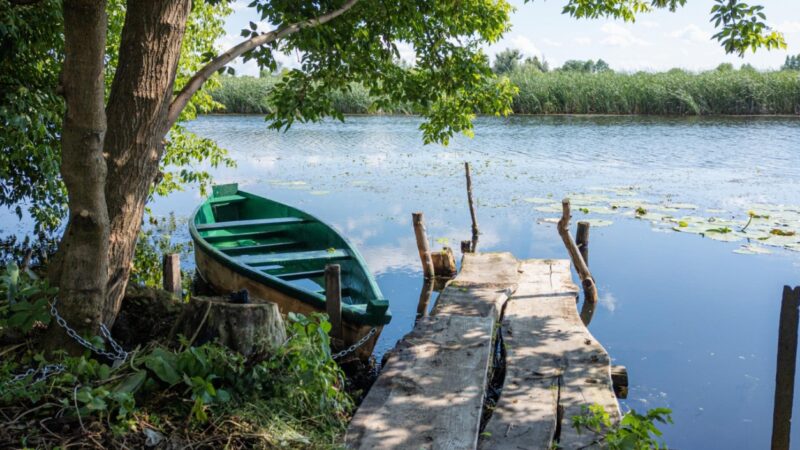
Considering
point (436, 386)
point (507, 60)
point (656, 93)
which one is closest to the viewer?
point (436, 386)

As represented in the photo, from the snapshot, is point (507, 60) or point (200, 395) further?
point (507, 60)

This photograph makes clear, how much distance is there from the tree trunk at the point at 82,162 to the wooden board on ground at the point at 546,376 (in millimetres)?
2934

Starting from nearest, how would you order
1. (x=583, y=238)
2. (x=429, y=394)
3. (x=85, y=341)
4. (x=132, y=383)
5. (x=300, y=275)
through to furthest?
(x=132, y=383) < (x=85, y=341) < (x=429, y=394) < (x=300, y=275) < (x=583, y=238)

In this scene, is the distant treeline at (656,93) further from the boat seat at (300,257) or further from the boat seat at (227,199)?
the boat seat at (300,257)

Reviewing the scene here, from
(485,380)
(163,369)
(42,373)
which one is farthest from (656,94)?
(42,373)

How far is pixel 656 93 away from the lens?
35.4 meters

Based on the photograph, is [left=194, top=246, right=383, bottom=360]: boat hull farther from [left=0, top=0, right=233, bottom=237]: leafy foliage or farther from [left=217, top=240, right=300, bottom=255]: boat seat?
[left=0, top=0, right=233, bottom=237]: leafy foliage

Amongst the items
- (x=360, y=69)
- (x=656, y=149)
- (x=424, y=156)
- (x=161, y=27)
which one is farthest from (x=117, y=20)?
(x=656, y=149)

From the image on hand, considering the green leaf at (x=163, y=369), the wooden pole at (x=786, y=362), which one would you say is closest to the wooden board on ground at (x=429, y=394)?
the green leaf at (x=163, y=369)

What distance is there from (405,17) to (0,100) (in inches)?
168

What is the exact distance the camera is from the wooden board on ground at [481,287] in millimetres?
8242

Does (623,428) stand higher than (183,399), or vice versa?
(183,399)

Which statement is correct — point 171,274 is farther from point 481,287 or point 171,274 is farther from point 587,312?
point 587,312

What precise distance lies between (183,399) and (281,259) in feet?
16.2
